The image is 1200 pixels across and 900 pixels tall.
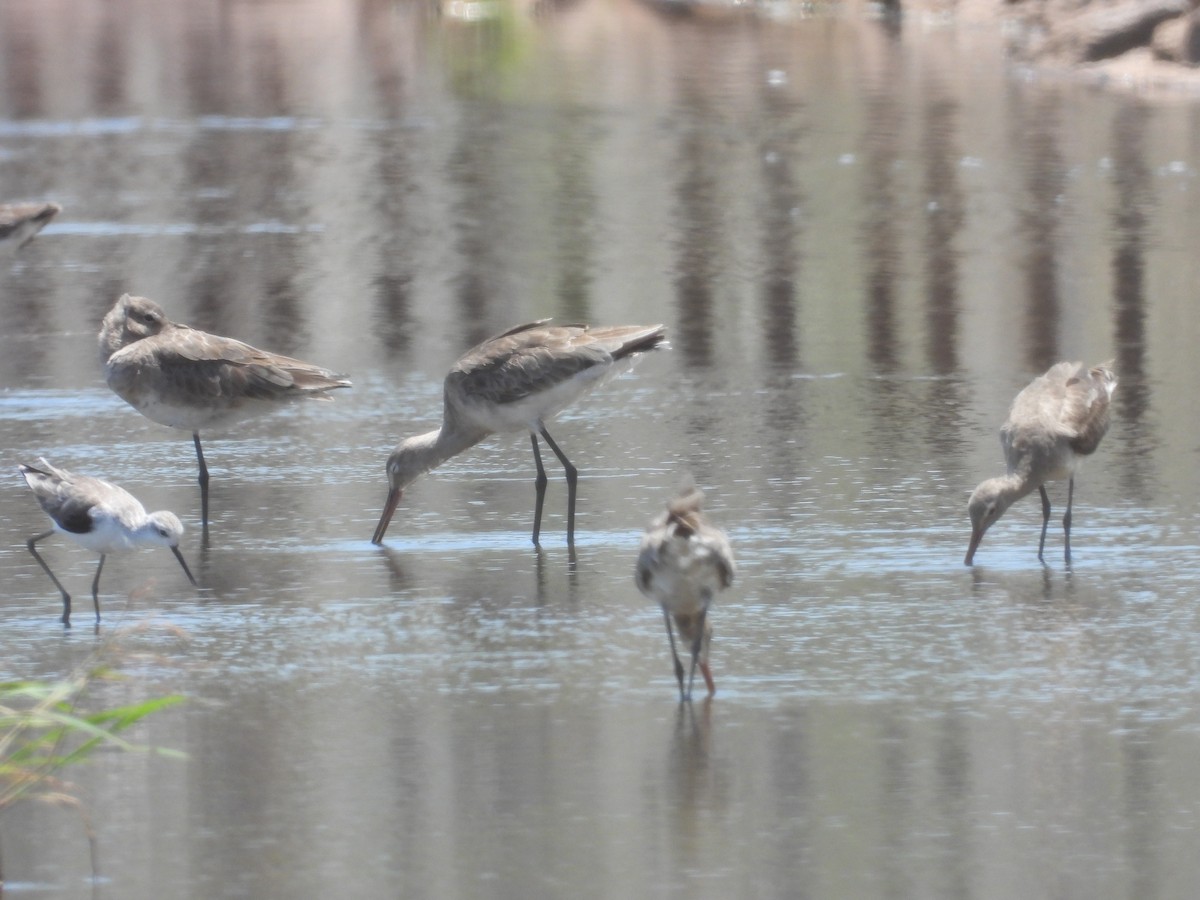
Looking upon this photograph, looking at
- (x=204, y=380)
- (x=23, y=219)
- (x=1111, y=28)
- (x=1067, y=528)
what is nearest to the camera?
(x=1067, y=528)

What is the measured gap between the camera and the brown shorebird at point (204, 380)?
31.8 ft

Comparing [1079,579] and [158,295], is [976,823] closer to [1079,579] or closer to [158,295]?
[1079,579]

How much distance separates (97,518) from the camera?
25.4 feet

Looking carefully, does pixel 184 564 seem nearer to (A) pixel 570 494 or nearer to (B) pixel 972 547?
(A) pixel 570 494

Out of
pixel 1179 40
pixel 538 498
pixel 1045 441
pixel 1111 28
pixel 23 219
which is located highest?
pixel 1111 28

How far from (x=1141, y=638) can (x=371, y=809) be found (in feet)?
9.16

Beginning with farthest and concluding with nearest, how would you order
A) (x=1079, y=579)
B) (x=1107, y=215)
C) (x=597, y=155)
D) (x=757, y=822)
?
(x=597, y=155) → (x=1107, y=215) → (x=1079, y=579) → (x=757, y=822)

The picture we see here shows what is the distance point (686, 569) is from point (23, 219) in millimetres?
8255

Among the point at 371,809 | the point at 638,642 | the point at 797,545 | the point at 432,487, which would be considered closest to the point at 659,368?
the point at 432,487

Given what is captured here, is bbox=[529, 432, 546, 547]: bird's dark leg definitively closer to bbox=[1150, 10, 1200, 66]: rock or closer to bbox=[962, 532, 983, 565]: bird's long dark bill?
bbox=[962, 532, 983, 565]: bird's long dark bill

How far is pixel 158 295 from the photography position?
1462 cm

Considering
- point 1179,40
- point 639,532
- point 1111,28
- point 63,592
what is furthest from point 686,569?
point 1111,28

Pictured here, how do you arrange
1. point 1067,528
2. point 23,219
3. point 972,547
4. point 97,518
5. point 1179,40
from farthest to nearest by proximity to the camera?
1. point 1179,40
2. point 23,219
3. point 1067,528
4. point 972,547
5. point 97,518

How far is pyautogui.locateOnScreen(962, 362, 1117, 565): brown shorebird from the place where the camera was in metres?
8.48
